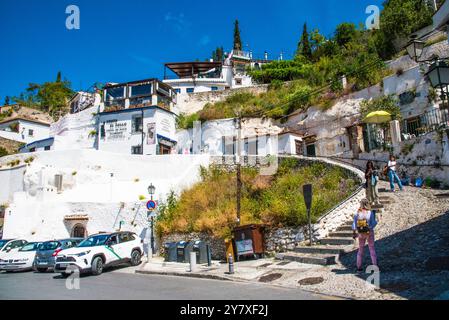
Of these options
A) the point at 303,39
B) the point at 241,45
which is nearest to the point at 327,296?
the point at 303,39

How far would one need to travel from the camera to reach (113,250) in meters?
14.6

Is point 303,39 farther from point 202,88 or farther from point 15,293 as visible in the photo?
point 15,293

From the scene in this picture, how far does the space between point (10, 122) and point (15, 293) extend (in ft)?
170

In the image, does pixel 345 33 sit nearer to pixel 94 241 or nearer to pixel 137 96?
pixel 137 96

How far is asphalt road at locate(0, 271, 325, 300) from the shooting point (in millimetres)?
8305

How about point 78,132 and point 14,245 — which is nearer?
point 14,245

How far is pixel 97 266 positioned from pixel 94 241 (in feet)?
4.56

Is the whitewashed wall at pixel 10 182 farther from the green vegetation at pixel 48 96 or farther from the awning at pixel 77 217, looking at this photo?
the green vegetation at pixel 48 96

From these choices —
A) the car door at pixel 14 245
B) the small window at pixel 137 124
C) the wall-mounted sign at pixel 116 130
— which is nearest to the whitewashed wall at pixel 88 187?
the car door at pixel 14 245

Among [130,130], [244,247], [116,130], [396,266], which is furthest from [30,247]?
[116,130]

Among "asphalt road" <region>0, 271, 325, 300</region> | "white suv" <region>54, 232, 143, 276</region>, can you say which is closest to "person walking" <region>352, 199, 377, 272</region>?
"asphalt road" <region>0, 271, 325, 300</region>

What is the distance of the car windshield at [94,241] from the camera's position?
1430 cm

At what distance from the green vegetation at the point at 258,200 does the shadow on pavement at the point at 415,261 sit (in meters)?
3.66

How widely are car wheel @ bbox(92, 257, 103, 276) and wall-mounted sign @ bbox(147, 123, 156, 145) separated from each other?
76.8 feet
